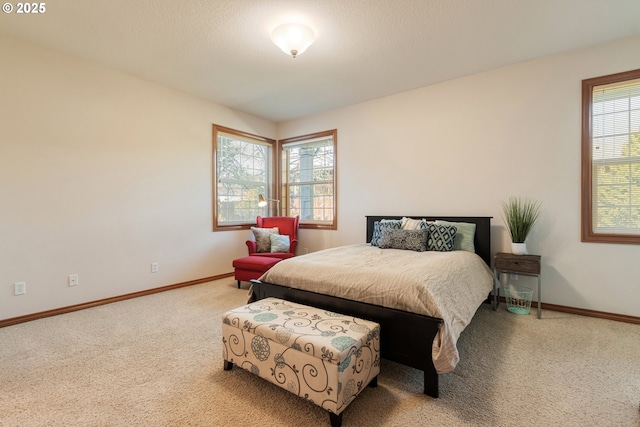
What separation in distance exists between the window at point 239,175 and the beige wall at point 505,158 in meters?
1.72

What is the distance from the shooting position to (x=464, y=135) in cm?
351

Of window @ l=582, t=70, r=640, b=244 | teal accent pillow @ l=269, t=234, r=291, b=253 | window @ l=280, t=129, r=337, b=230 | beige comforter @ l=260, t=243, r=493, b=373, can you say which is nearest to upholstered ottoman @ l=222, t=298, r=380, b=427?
beige comforter @ l=260, t=243, r=493, b=373

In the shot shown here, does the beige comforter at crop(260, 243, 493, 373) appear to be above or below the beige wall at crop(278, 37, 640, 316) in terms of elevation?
below

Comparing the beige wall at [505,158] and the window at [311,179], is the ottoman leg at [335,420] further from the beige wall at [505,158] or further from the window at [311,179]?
the window at [311,179]

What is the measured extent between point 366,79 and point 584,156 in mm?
2472

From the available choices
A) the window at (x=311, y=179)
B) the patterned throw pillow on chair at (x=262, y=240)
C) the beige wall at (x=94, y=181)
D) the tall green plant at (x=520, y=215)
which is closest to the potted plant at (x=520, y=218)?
the tall green plant at (x=520, y=215)

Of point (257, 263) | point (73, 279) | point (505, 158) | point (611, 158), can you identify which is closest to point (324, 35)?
point (505, 158)

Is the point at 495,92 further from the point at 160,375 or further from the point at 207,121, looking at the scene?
the point at 160,375

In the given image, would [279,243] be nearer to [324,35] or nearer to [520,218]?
[324,35]

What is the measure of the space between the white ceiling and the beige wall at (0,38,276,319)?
0.31m

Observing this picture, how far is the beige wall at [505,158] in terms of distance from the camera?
2.82 metres

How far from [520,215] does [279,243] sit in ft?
9.77

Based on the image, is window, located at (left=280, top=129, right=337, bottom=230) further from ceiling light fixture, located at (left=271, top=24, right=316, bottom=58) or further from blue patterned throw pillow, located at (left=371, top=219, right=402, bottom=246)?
ceiling light fixture, located at (left=271, top=24, right=316, bottom=58)

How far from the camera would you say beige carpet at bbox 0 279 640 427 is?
1465 mm
